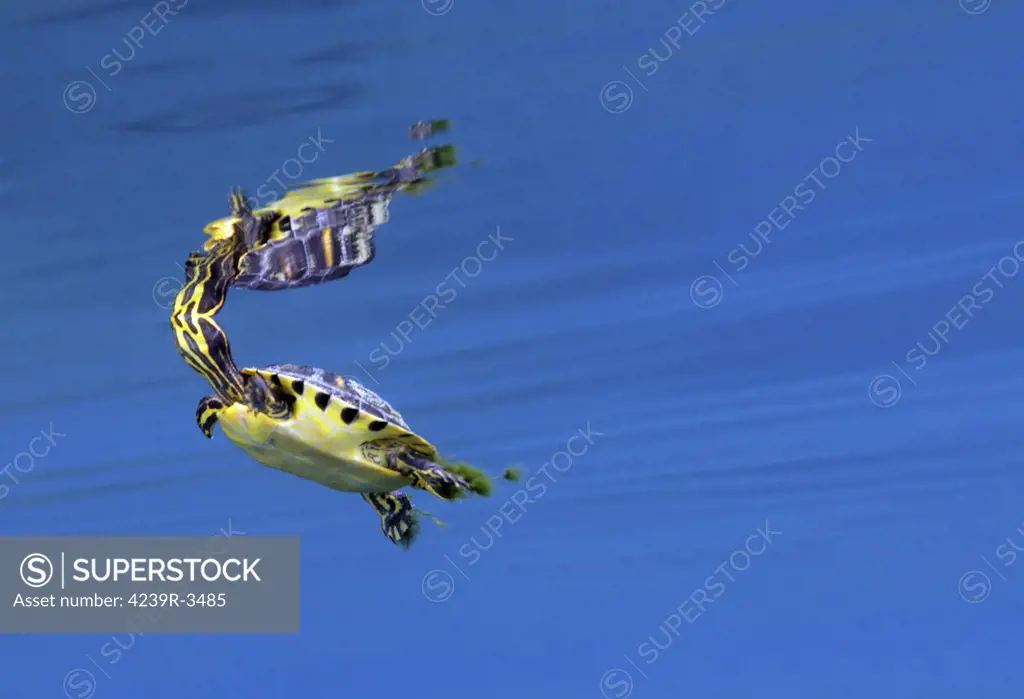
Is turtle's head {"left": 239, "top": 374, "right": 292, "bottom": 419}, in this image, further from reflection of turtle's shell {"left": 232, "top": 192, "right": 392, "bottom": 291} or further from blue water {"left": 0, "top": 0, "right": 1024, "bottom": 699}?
blue water {"left": 0, "top": 0, "right": 1024, "bottom": 699}

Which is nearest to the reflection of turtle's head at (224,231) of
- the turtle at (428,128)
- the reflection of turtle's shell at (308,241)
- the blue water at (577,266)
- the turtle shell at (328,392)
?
the reflection of turtle's shell at (308,241)

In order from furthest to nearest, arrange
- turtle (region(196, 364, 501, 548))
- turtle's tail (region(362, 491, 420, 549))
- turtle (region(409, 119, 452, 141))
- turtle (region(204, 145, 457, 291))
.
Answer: turtle (region(409, 119, 452, 141))
turtle (region(204, 145, 457, 291))
turtle's tail (region(362, 491, 420, 549))
turtle (region(196, 364, 501, 548))

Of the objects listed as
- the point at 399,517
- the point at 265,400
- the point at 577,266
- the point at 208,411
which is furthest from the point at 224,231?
the point at 577,266

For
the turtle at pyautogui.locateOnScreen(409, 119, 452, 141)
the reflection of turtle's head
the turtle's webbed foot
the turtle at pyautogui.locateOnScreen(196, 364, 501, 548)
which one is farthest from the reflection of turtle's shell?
the turtle at pyautogui.locateOnScreen(196, 364, 501, 548)

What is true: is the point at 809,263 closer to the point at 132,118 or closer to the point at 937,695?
the point at 132,118

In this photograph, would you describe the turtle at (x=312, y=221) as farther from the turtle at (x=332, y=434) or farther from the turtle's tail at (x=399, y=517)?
the turtle's tail at (x=399, y=517)

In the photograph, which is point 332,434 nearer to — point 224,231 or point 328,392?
point 328,392
